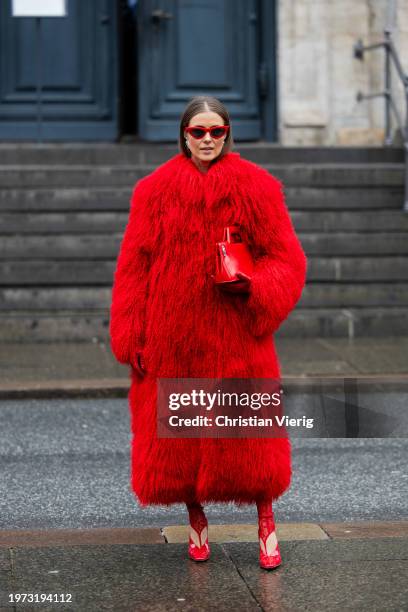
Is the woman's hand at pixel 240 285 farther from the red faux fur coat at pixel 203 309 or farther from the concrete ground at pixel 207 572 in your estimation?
the concrete ground at pixel 207 572

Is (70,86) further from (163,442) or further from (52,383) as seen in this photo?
(163,442)

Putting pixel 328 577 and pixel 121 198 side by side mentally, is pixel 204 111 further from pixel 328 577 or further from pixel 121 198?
pixel 121 198

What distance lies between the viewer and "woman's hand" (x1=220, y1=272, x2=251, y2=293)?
4.59 m

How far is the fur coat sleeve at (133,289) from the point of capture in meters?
4.74

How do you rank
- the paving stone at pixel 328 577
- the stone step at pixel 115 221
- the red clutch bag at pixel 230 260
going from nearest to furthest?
the paving stone at pixel 328 577
the red clutch bag at pixel 230 260
the stone step at pixel 115 221

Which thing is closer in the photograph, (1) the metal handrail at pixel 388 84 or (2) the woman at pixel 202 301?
(2) the woman at pixel 202 301

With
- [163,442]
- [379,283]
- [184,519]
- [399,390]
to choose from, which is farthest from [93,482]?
[379,283]

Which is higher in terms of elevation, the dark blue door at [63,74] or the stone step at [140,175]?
the dark blue door at [63,74]

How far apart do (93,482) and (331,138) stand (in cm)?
803

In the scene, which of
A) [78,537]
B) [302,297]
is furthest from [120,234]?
[78,537]

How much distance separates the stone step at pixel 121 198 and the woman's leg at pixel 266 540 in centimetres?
770

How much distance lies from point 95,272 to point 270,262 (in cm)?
721

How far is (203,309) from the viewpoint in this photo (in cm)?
471

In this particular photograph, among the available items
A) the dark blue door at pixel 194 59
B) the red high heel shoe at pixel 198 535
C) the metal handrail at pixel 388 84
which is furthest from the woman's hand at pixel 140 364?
the dark blue door at pixel 194 59
